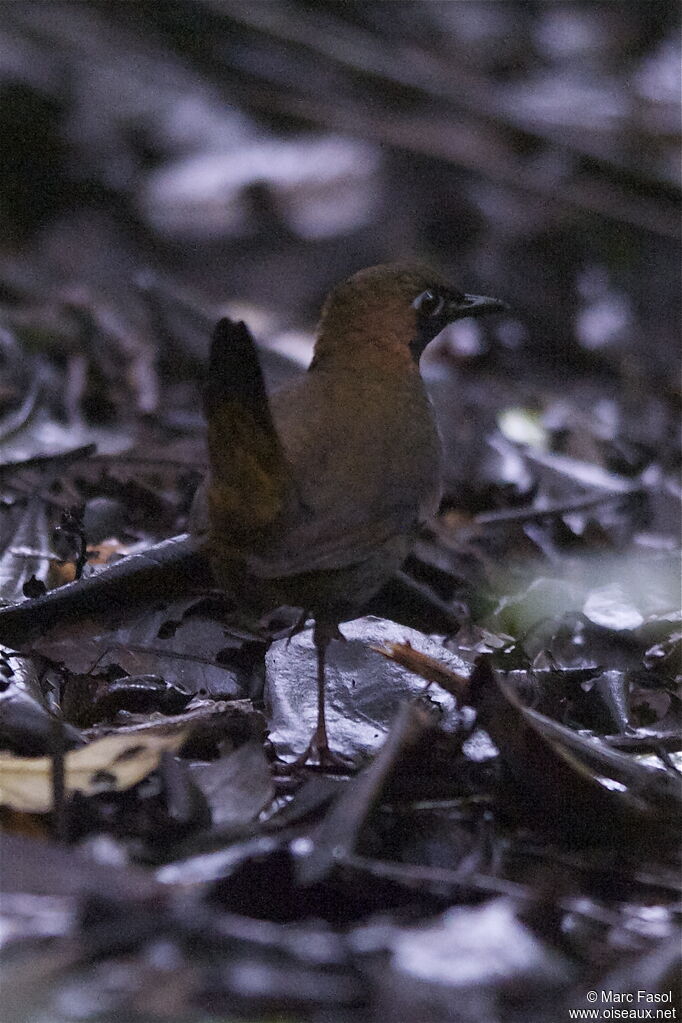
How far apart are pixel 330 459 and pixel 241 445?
0.39 m

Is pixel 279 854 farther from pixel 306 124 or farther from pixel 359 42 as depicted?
pixel 359 42

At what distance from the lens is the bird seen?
300 centimetres

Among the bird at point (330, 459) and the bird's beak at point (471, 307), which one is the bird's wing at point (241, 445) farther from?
the bird's beak at point (471, 307)

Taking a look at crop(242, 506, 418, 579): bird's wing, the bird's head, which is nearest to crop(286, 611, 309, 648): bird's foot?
crop(242, 506, 418, 579): bird's wing

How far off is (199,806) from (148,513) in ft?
7.04

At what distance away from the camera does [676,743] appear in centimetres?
311

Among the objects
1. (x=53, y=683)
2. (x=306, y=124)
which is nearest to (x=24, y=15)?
(x=306, y=124)

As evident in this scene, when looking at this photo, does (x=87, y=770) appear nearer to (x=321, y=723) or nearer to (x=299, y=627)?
(x=321, y=723)

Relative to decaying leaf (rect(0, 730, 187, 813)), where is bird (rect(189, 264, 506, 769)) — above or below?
above

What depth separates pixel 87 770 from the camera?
8.54ft

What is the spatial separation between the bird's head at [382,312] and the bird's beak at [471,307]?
0.06m

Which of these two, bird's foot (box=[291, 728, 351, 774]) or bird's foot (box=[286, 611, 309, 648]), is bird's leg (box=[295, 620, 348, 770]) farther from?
bird's foot (box=[286, 611, 309, 648])

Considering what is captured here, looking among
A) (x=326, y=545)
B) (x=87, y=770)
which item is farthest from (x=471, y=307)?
(x=87, y=770)

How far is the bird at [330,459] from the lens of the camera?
9.84 ft
